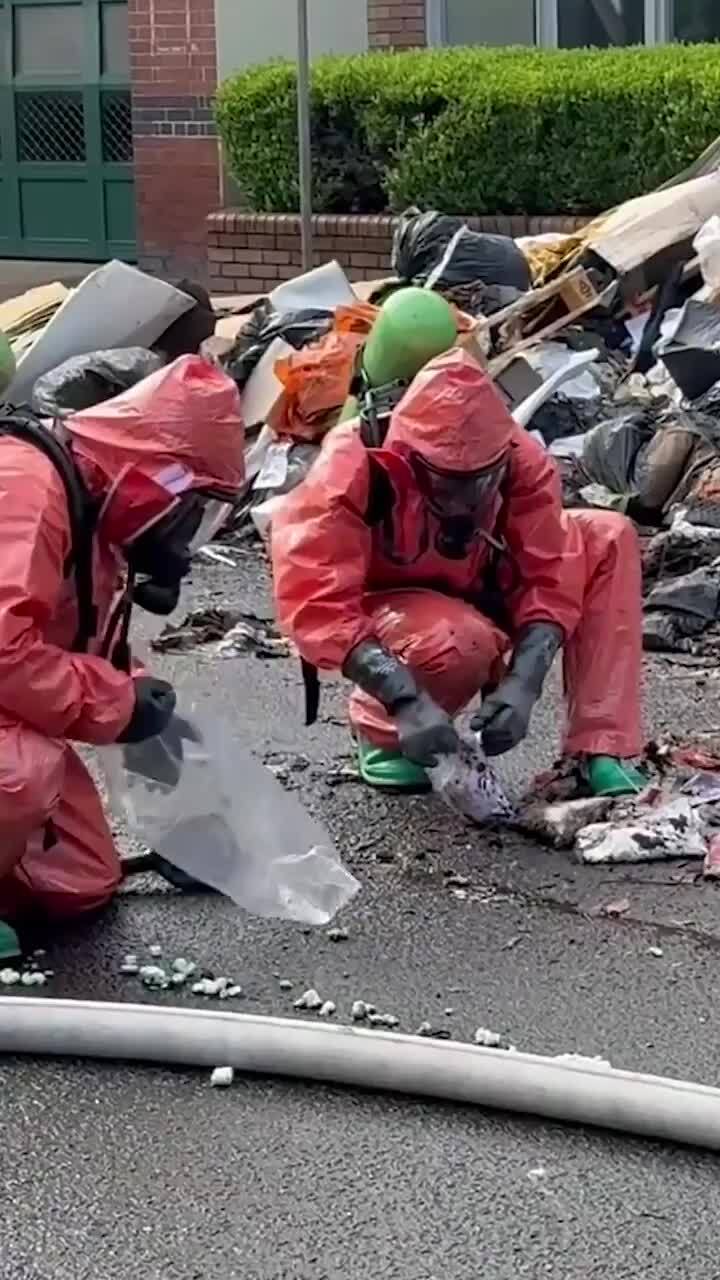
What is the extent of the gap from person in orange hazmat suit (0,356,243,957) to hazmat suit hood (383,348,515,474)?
500 millimetres

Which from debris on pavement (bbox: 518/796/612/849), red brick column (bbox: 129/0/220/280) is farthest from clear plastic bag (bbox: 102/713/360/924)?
red brick column (bbox: 129/0/220/280)

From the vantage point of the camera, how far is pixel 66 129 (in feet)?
57.5

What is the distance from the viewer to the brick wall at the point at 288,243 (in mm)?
12977

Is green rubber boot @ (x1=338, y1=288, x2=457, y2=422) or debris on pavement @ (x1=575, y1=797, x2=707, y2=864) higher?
green rubber boot @ (x1=338, y1=288, x2=457, y2=422)

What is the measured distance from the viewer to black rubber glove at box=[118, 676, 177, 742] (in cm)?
473

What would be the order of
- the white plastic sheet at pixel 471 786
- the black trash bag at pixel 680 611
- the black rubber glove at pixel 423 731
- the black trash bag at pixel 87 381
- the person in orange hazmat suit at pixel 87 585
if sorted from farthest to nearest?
1. the black trash bag at pixel 87 381
2. the black trash bag at pixel 680 611
3. the white plastic sheet at pixel 471 786
4. the black rubber glove at pixel 423 731
5. the person in orange hazmat suit at pixel 87 585

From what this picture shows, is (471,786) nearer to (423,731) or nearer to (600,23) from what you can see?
(423,731)

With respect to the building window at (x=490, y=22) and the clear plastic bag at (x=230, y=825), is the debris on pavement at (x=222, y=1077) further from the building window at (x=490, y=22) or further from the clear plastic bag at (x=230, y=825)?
the building window at (x=490, y=22)

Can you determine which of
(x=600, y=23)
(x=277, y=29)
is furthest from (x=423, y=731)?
(x=277, y=29)

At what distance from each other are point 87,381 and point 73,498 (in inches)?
177

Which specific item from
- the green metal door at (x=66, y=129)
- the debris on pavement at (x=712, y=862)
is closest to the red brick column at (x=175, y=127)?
the green metal door at (x=66, y=129)

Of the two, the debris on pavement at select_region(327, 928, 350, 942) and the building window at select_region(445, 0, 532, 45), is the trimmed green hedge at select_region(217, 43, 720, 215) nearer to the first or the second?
the building window at select_region(445, 0, 532, 45)

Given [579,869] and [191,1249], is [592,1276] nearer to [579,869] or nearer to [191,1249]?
[191,1249]

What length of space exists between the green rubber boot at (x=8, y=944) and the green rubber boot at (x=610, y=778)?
151 centimetres
